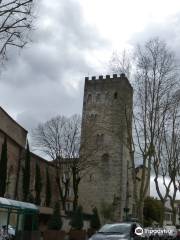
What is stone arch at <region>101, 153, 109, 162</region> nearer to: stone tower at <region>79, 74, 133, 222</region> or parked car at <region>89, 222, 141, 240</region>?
stone tower at <region>79, 74, 133, 222</region>

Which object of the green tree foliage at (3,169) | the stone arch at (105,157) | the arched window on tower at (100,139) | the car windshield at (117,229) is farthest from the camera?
the arched window on tower at (100,139)

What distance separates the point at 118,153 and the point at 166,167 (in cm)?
3349

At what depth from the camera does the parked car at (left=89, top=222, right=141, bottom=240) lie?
50.4 feet

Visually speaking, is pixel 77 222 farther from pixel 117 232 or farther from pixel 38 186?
pixel 117 232

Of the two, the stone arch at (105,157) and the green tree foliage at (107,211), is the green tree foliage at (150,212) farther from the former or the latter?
the green tree foliage at (107,211)

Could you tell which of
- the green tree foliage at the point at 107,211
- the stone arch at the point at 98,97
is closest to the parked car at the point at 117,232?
the green tree foliage at the point at 107,211

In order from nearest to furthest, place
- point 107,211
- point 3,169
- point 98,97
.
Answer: point 3,169, point 107,211, point 98,97

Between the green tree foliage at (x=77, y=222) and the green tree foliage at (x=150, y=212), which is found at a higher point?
the green tree foliage at (x=150, y=212)

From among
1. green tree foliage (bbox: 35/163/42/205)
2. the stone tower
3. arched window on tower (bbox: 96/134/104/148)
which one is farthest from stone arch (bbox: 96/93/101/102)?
green tree foliage (bbox: 35/163/42/205)

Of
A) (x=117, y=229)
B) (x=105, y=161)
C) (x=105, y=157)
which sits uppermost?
(x=105, y=157)

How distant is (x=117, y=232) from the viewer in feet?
52.7

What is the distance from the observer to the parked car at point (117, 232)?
1535 centimetres

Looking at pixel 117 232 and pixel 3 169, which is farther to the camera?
pixel 3 169

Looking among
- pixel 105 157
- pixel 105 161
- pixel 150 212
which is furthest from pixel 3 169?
pixel 150 212
